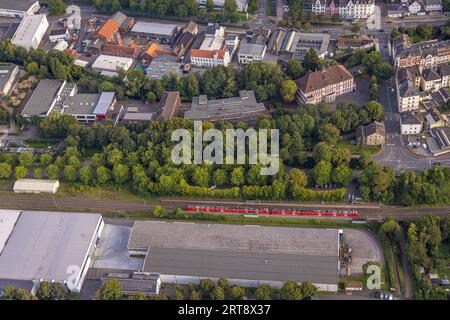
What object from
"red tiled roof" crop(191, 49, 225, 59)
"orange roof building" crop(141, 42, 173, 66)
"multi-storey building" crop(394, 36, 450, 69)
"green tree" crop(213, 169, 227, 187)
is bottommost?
"green tree" crop(213, 169, 227, 187)

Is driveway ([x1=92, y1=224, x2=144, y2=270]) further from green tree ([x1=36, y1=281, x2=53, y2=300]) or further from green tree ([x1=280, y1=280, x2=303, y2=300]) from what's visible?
green tree ([x1=280, y1=280, x2=303, y2=300])

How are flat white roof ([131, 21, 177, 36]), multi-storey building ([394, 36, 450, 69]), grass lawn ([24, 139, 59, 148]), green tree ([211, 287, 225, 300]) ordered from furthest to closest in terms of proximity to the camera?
flat white roof ([131, 21, 177, 36]), multi-storey building ([394, 36, 450, 69]), grass lawn ([24, 139, 59, 148]), green tree ([211, 287, 225, 300])

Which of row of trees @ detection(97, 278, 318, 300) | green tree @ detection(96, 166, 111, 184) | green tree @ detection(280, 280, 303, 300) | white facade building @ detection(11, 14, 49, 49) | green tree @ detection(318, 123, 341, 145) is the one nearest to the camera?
green tree @ detection(280, 280, 303, 300)

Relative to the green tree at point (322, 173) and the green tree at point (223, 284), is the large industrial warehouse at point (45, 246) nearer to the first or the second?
the green tree at point (223, 284)

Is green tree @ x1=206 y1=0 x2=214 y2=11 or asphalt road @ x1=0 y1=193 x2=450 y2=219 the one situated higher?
green tree @ x1=206 y1=0 x2=214 y2=11

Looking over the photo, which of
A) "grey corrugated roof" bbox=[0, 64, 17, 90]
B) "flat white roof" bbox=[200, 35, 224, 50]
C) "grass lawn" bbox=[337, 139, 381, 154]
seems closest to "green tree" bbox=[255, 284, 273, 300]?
"grass lawn" bbox=[337, 139, 381, 154]
